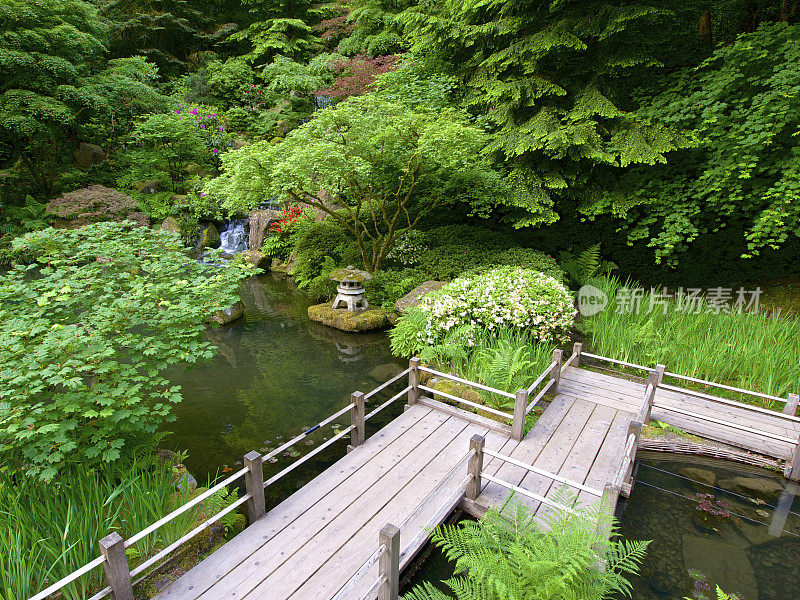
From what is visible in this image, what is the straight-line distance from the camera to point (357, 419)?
4.56 meters

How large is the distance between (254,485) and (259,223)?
12.7 meters

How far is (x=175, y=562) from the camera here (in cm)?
311

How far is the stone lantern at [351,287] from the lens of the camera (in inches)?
366

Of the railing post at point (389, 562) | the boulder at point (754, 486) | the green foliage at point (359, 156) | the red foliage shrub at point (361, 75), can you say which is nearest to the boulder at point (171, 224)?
the green foliage at point (359, 156)

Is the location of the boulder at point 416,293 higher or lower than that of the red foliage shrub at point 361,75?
lower

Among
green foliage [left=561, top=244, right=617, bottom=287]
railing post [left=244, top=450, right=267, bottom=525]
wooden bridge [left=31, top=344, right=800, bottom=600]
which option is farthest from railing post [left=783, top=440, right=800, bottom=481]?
railing post [left=244, top=450, right=267, bottom=525]

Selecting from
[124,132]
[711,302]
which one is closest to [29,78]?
[124,132]

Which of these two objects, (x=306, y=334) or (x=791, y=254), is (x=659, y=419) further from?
(x=306, y=334)

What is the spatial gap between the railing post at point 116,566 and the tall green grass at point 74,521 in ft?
1.05

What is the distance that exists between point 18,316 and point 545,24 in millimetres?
10212

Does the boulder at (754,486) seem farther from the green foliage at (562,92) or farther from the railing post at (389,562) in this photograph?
the green foliage at (562,92)

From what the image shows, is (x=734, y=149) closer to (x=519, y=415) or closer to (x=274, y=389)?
(x=519, y=415)

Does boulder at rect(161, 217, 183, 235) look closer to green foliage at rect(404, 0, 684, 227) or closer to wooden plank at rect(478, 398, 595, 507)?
green foliage at rect(404, 0, 684, 227)

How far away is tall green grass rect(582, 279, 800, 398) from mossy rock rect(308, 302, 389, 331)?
423cm
